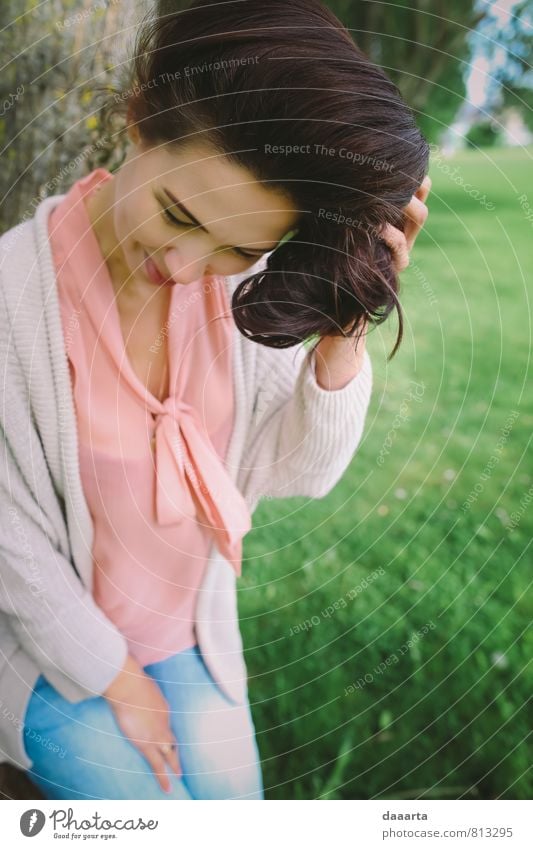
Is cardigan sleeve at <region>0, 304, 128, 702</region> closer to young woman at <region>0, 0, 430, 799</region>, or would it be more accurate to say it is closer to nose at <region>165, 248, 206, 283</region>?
young woman at <region>0, 0, 430, 799</region>

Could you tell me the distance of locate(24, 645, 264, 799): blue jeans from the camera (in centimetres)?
60

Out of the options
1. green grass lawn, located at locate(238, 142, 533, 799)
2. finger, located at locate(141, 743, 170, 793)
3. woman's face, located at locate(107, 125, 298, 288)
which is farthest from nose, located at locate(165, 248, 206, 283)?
finger, located at locate(141, 743, 170, 793)

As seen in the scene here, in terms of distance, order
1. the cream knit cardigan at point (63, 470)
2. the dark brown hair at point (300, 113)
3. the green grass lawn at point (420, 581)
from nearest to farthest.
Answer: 1. the dark brown hair at point (300, 113)
2. the cream knit cardigan at point (63, 470)
3. the green grass lawn at point (420, 581)

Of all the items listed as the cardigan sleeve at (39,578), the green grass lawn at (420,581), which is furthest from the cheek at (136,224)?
the green grass lawn at (420,581)

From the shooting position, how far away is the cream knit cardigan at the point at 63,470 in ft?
1.78

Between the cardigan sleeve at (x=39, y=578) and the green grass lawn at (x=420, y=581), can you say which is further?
the green grass lawn at (x=420, y=581)

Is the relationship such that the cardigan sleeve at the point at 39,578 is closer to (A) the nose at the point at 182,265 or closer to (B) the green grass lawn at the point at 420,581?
(A) the nose at the point at 182,265

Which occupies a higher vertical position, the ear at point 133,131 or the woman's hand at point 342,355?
the ear at point 133,131

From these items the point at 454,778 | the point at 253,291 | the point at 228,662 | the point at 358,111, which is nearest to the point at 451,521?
the point at 454,778

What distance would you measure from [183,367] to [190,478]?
0.08 metres

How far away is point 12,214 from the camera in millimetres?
695

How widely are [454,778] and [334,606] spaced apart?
0.23 metres

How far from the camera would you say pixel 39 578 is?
58 cm
